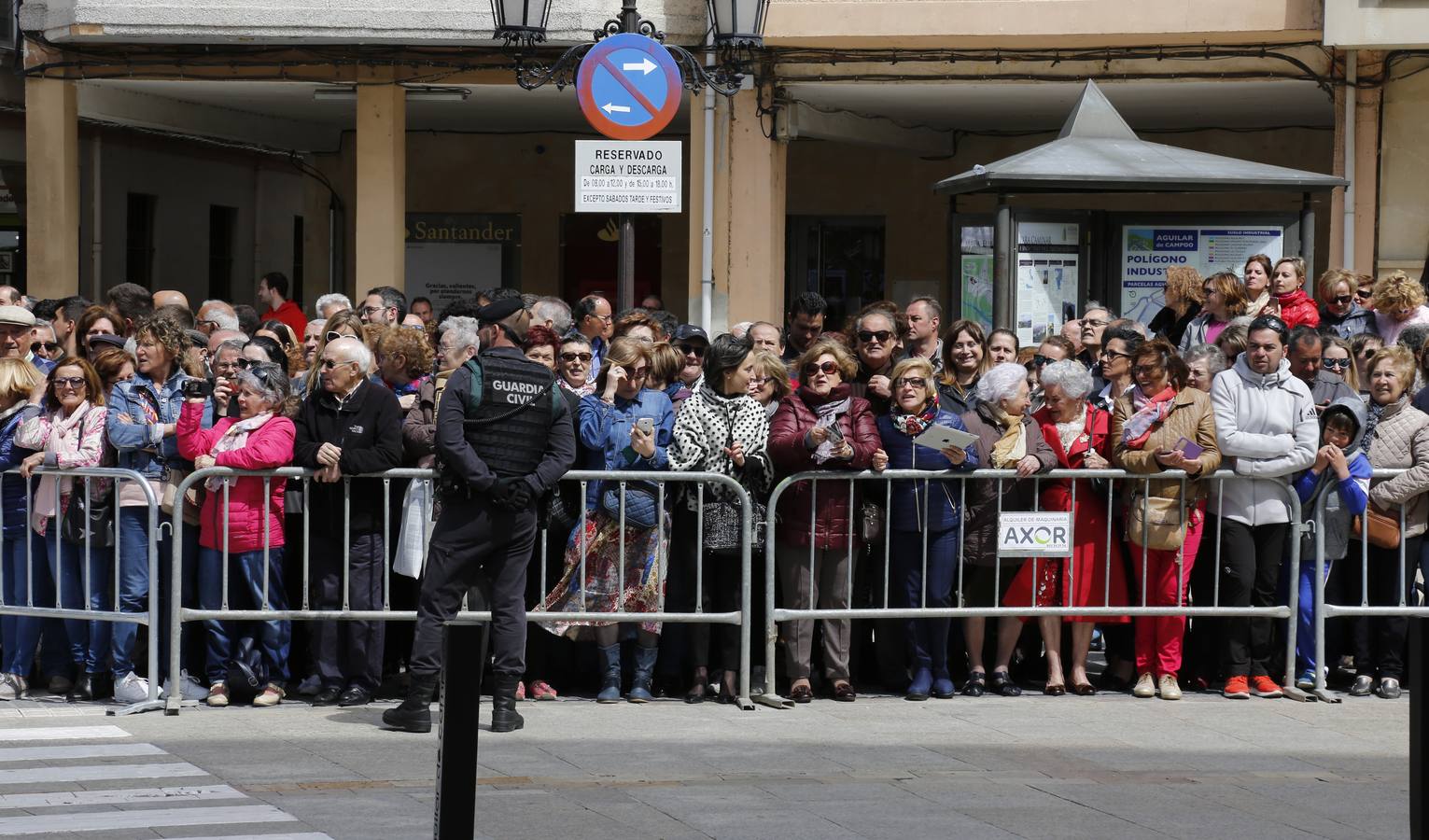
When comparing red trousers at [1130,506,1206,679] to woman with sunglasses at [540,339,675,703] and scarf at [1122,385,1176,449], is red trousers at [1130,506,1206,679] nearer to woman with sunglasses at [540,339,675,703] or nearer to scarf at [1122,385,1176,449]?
scarf at [1122,385,1176,449]

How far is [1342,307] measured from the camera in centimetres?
1200

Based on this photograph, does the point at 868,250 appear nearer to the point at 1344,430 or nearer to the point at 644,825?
the point at 1344,430

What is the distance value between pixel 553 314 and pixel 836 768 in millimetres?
4204

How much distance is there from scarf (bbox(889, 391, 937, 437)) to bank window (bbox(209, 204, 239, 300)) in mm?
18023

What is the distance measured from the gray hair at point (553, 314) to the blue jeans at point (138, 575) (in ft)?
8.65

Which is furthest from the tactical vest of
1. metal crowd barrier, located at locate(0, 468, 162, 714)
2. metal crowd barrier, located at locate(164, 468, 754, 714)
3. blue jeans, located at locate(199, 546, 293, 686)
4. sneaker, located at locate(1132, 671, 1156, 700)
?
sneaker, located at locate(1132, 671, 1156, 700)

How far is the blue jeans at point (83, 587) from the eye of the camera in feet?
29.9

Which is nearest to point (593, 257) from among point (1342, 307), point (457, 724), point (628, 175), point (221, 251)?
point (221, 251)

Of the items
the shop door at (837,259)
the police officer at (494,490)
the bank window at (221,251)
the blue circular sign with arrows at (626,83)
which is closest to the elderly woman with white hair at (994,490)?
the police officer at (494,490)

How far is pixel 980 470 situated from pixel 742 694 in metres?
1.60

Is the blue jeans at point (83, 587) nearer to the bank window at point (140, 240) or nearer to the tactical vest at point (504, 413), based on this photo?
the tactical vest at point (504, 413)

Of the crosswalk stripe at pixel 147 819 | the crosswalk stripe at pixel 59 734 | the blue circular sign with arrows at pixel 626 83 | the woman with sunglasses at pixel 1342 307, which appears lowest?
the crosswalk stripe at pixel 59 734

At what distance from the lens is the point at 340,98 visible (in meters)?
17.6

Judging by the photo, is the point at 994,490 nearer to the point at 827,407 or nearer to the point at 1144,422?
the point at 1144,422
